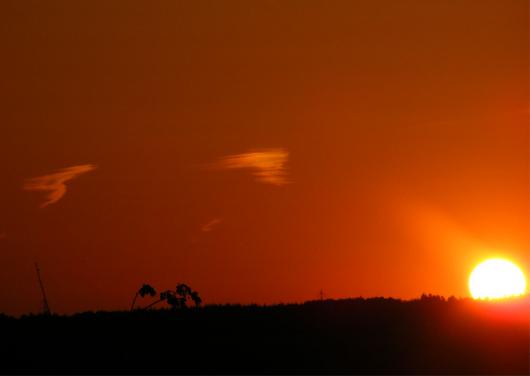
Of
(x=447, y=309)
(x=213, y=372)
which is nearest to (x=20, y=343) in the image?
(x=213, y=372)

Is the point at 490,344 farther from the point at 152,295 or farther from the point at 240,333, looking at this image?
the point at 152,295

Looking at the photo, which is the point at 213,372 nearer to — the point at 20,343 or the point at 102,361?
the point at 102,361

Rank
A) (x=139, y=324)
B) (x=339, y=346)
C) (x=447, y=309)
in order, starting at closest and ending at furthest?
(x=339, y=346)
(x=139, y=324)
(x=447, y=309)

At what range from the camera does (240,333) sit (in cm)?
2728

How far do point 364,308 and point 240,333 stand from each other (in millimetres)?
Result: 4277

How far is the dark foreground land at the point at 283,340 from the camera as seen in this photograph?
24.9 metres

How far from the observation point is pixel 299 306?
30469mm

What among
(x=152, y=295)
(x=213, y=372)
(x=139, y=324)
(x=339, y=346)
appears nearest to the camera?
(x=213, y=372)

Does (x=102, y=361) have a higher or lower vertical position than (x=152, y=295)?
lower

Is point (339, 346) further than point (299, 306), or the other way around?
point (299, 306)

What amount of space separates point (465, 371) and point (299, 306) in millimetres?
6330

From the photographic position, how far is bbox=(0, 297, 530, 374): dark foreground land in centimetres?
2489

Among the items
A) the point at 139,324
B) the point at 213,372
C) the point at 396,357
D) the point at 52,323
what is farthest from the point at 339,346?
the point at 52,323

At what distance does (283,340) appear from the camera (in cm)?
2666
